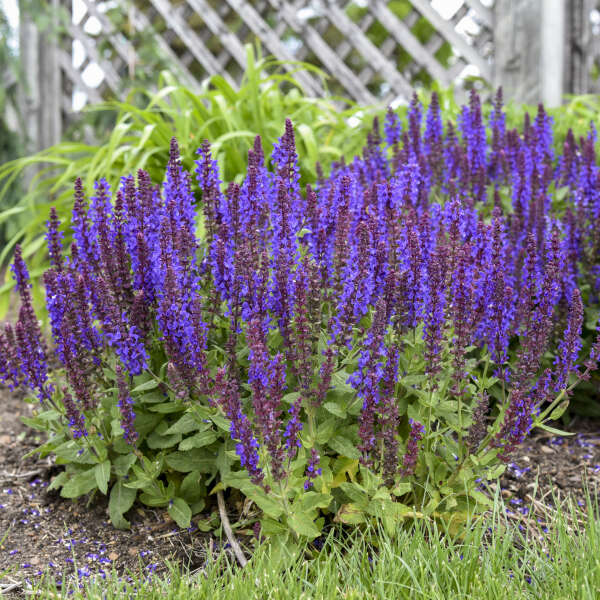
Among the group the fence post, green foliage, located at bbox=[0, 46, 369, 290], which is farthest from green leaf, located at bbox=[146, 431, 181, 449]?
the fence post

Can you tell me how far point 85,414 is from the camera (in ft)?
7.91

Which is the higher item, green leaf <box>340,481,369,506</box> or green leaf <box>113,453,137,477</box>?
green leaf <box>340,481,369,506</box>

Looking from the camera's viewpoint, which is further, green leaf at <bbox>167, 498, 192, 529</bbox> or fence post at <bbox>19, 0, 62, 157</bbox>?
Answer: fence post at <bbox>19, 0, 62, 157</bbox>

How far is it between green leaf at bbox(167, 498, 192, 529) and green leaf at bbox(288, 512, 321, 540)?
52 cm

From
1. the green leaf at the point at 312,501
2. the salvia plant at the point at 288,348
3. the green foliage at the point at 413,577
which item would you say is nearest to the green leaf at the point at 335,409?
the salvia plant at the point at 288,348

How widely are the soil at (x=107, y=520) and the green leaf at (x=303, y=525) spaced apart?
0.35m

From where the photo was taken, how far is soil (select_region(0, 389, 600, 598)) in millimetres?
2289

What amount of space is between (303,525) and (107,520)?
94 centimetres

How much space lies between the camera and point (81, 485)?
2439 mm

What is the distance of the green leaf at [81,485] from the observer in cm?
243

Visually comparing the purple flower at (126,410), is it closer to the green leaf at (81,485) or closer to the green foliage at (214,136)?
the green leaf at (81,485)

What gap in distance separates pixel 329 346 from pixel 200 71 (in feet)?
20.4

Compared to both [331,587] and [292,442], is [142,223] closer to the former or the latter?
[292,442]

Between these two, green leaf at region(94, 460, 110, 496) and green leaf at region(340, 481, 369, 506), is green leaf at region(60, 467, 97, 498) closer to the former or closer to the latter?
green leaf at region(94, 460, 110, 496)
